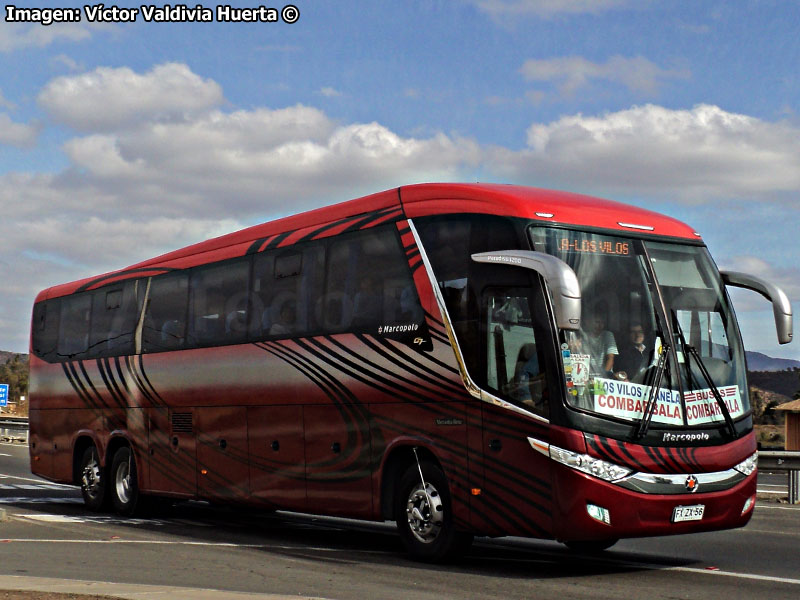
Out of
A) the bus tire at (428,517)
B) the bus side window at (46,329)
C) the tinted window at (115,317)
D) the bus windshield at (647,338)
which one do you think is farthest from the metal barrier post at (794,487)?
the bus side window at (46,329)

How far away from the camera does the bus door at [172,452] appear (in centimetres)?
1656

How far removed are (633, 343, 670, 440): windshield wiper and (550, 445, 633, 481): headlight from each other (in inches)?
15.1

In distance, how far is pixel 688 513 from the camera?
10.6 meters

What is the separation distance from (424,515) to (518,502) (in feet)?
4.71

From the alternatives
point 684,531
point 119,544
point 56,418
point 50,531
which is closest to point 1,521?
point 50,531

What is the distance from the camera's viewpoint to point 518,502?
423 inches

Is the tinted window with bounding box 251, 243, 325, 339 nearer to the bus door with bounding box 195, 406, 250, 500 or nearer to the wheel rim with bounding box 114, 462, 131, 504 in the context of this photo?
the bus door with bounding box 195, 406, 250, 500

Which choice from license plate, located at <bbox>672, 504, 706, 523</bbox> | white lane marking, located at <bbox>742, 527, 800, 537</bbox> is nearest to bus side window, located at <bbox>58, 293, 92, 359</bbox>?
white lane marking, located at <bbox>742, 527, 800, 537</bbox>

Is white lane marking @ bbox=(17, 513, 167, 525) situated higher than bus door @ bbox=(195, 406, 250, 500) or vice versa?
bus door @ bbox=(195, 406, 250, 500)

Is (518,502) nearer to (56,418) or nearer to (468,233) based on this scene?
(468,233)

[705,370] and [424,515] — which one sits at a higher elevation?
[705,370]

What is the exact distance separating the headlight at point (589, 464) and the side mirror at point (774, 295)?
2.76m

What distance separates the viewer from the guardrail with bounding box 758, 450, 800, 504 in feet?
61.9

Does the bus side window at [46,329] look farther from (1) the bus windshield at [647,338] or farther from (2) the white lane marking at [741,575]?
(2) the white lane marking at [741,575]
